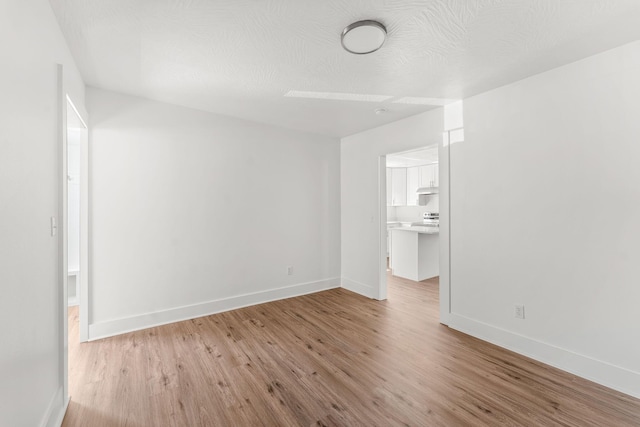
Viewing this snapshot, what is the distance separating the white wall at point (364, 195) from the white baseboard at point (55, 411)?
339 cm

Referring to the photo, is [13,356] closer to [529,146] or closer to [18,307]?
[18,307]

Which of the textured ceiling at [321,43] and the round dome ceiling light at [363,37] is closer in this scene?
the textured ceiling at [321,43]

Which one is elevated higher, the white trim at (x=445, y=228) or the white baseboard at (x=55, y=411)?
the white trim at (x=445, y=228)

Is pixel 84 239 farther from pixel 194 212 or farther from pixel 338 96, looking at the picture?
pixel 338 96

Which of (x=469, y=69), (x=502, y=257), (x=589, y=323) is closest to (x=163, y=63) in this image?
(x=469, y=69)

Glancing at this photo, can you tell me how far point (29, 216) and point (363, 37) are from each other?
2134 mm

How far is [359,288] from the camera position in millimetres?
4449

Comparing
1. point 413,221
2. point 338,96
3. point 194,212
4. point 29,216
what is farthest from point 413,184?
point 29,216

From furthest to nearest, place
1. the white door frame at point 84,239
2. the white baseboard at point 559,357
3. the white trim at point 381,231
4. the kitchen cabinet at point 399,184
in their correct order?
the kitchen cabinet at point 399,184, the white trim at point 381,231, the white door frame at point 84,239, the white baseboard at point 559,357

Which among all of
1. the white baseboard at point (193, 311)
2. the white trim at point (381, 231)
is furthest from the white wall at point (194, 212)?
the white trim at point (381, 231)

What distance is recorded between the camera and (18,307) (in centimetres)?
126

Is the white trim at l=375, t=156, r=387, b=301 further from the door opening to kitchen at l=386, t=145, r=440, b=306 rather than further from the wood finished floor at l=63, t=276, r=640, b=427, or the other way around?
the wood finished floor at l=63, t=276, r=640, b=427

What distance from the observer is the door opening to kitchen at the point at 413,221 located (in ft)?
16.7

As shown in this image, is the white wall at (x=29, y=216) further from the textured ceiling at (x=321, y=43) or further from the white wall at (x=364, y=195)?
the white wall at (x=364, y=195)
